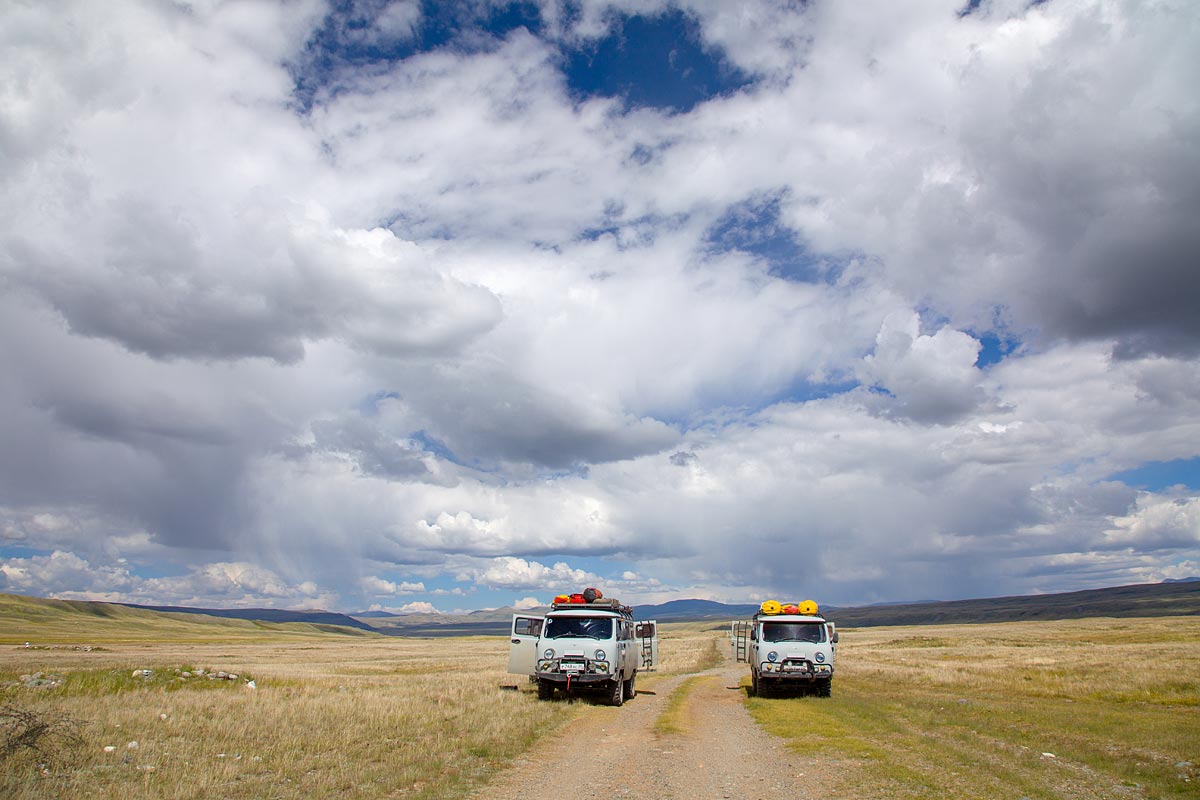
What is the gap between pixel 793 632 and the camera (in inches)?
1105

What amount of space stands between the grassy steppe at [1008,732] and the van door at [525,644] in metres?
Result: 7.71

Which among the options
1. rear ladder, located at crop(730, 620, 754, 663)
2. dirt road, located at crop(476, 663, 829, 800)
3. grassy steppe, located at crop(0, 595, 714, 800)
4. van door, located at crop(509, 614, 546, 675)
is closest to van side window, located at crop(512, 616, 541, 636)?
van door, located at crop(509, 614, 546, 675)

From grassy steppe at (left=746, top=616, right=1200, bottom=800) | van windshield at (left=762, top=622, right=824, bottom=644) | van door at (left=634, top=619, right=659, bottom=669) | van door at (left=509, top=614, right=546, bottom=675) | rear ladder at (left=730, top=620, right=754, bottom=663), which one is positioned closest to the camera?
grassy steppe at (left=746, top=616, right=1200, bottom=800)

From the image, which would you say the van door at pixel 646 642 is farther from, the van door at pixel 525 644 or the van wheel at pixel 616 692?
the van wheel at pixel 616 692

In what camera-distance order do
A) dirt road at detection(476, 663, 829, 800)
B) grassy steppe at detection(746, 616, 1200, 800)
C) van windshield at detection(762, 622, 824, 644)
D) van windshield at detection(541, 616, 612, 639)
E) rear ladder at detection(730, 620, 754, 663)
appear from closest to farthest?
dirt road at detection(476, 663, 829, 800) → grassy steppe at detection(746, 616, 1200, 800) → van windshield at detection(541, 616, 612, 639) → van windshield at detection(762, 622, 824, 644) → rear ladder at detection(730, 620, 754, 663)

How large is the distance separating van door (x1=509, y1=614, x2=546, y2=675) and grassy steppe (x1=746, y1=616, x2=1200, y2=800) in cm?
771

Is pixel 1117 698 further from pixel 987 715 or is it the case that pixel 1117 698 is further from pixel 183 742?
pixel 183 742

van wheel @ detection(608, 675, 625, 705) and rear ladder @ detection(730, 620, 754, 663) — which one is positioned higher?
rear ladder @ detection(730, 620, 754, 663)

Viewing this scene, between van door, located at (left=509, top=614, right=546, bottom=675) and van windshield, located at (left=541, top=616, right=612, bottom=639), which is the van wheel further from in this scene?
van door, located at (left=509, top=614, right=546, bottom=675)

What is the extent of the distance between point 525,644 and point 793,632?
996 cm

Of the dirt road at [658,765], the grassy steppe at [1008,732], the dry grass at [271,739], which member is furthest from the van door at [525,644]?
the grassy steppe at [1008,732]

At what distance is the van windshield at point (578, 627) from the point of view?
25.8 meters

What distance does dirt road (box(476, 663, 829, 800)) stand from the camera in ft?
39.0

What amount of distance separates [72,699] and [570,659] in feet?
47.7
